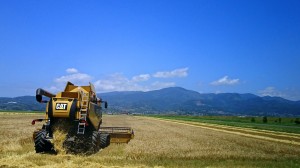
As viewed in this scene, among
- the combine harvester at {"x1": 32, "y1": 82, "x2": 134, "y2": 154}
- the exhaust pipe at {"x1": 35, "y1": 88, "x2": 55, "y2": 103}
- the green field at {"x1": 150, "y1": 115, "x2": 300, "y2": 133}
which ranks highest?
the exhaust pipe at {"x1": 35, "y1": 88, "x2": 55, "y2": 103}

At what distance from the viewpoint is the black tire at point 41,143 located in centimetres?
1905

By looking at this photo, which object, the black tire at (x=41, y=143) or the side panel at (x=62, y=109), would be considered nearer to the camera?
the black tire at (x=41, y=143)

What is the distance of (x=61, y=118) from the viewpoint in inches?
774

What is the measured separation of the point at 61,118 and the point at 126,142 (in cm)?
632

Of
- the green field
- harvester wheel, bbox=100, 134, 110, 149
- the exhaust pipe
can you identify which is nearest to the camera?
the exhaust pipe

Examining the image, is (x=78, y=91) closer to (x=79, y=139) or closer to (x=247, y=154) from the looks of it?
(x=79, y=139)

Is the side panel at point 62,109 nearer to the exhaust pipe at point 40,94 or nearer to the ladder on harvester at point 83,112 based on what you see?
the ladder on harvester at point 83,112

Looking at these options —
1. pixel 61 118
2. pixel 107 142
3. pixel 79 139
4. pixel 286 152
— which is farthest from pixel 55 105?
pixel 286 152

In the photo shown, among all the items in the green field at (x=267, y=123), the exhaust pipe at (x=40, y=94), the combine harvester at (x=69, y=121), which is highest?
the exhaust pipe at (x=40, y=94)

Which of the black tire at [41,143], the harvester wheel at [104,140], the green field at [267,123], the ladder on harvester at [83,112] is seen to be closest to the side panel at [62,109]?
the ladder on harvester at [83,112]

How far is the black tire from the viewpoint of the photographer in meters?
19.0

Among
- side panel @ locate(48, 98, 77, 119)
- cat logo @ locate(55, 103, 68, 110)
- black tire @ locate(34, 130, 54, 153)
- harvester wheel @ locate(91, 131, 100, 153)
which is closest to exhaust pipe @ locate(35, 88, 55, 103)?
side panel @ locate(48, 98, 77, 119)

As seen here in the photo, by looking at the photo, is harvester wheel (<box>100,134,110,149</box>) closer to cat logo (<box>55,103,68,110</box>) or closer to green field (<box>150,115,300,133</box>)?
cat logo (<box>55,103,68,110</box>)

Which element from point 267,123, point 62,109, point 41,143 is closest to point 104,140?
point 62,109
